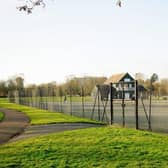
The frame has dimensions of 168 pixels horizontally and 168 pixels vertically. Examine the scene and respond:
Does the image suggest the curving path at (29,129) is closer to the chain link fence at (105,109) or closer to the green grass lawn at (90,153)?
the chain link fence at (105,109)

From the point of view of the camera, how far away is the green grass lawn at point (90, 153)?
828 cm

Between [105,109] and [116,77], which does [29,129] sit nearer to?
[105,109]

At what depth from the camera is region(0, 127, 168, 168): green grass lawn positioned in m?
8.28

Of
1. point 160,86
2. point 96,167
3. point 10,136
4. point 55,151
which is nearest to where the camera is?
point 96,167

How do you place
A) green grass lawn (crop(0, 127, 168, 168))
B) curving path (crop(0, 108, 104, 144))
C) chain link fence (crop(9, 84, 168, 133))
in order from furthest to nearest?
chain link fence (crop(9, 84, 168, 133)) → curving path (crop(0, 108, 104, 144)) → green grass lawn (crop(0, 127, 168, 168))

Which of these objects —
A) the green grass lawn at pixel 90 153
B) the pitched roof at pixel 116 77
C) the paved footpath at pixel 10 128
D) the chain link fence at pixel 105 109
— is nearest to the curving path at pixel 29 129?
the paved footpath at pixel 10 128

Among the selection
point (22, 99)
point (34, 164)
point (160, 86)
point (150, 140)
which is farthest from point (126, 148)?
point (160, 86)

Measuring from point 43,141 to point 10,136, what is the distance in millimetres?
3336

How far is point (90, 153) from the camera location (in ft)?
31.0

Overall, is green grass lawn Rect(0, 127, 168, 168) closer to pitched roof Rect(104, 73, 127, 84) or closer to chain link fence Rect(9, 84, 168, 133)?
chain link fence Rect(9, 84, 168, 133)

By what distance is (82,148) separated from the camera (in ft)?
33.5

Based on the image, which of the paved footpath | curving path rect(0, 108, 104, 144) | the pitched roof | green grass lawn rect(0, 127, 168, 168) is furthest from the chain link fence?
the pitched roof

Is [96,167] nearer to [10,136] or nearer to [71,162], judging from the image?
[71,162]

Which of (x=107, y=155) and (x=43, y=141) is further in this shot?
(x=43, y=141)
